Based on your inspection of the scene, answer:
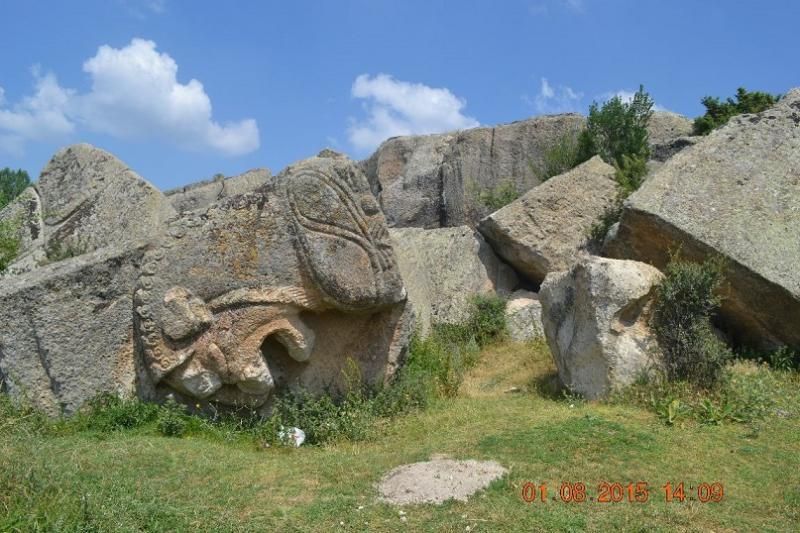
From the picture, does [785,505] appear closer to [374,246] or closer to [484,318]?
[374,246]

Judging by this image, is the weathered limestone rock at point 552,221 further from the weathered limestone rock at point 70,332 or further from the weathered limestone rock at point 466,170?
the weathered limestone rock at point 70,332

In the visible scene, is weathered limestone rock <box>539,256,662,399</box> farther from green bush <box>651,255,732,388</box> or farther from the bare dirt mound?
the bare dirt mound

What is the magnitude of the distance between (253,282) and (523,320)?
16.1ft

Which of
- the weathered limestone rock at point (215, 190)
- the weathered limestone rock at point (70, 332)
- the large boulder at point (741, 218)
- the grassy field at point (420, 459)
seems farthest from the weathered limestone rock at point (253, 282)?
the weathered limestone rock at point (215, 190)

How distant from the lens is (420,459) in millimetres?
5641

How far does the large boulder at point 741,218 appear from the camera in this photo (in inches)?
303

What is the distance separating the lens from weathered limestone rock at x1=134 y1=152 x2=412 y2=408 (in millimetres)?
6699

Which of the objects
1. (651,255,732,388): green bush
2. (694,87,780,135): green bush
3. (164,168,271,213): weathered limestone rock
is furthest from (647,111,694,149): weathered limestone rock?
(651,255,732,388): green bush

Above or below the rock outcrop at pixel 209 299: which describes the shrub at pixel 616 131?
above

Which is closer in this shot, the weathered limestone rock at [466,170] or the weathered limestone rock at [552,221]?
the weathered limestone rock at [552,221]

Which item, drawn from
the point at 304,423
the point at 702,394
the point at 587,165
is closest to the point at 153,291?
the point at 304,423

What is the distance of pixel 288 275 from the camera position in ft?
22.5

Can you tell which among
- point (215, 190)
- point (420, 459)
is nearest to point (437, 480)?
point (420, 459)

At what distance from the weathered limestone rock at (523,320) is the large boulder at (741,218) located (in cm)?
211
